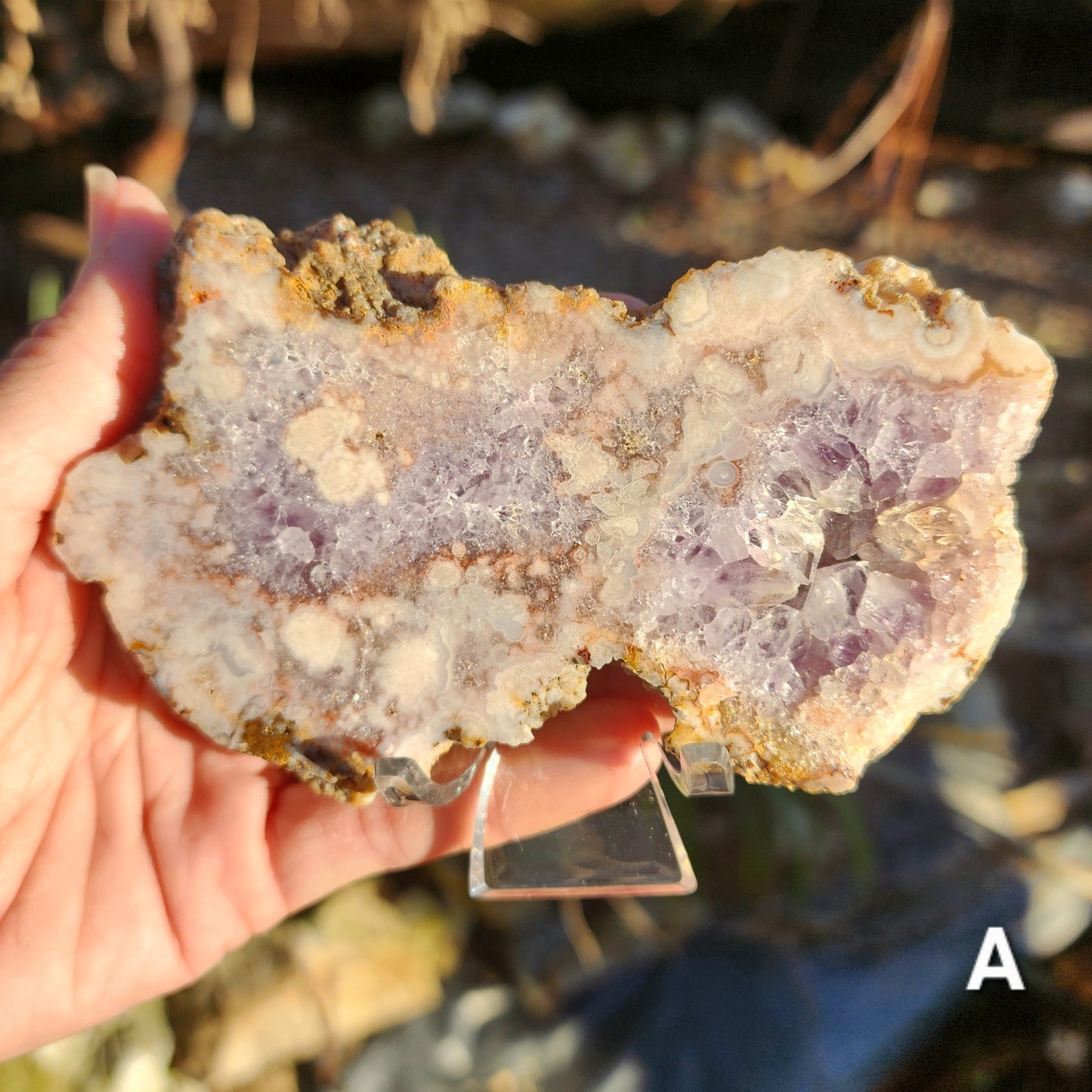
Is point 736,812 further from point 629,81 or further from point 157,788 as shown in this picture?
point 629,81

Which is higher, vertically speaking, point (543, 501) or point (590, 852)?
point (543, 501)

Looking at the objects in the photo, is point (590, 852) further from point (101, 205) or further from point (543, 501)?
point (101, 205)

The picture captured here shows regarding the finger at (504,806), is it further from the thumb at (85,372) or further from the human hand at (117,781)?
the thumb at (85,372)

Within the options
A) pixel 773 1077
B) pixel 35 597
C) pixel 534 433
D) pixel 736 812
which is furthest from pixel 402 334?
pixel 773 1077

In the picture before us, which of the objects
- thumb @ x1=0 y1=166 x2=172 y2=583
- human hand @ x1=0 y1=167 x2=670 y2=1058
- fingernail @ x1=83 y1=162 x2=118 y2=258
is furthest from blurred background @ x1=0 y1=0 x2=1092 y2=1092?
thumb @ x1=0 y1=166 x2=172 y2=583

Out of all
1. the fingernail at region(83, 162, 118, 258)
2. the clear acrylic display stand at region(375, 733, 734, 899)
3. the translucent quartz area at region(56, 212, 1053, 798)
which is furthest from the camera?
the clear acrylic display stand at region(375, 733, 734, 899)

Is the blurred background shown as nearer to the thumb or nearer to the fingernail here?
the fingernail

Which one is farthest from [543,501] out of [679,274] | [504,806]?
[679,274]
